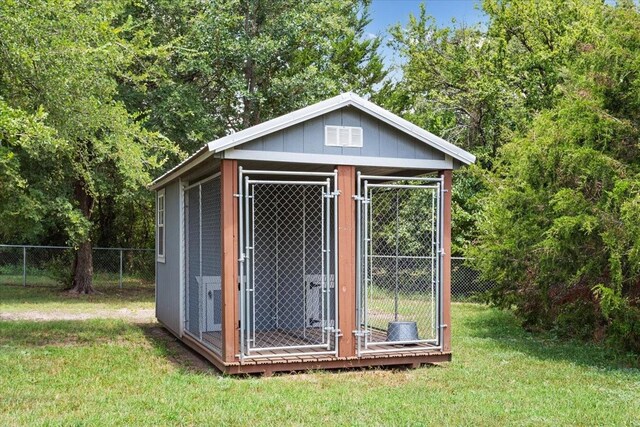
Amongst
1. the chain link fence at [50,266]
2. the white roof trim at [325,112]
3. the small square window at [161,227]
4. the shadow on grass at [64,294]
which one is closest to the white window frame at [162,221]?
the small square window at [161,227]

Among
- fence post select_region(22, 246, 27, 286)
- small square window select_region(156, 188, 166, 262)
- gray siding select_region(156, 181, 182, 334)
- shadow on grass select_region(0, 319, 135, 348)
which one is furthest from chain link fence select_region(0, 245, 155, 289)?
gray siding select_region(156, 181, 182, 334)

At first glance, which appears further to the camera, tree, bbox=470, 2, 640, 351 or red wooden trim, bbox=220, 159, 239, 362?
tree, bbox=470, 2, 640, 351

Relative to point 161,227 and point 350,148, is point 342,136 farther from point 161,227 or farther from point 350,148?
point 161,227

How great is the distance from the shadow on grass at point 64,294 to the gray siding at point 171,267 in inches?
227

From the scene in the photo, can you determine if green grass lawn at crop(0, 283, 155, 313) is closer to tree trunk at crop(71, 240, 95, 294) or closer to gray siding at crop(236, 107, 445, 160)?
tree trunk at crop(71, 240, 95, 294)

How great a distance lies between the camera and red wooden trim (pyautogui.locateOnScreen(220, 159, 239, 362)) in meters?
6.65

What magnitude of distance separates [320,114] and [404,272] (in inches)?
353

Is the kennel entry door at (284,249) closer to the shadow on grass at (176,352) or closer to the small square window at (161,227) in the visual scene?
the shadow on grass at (176,352)

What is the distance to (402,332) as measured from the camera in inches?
299

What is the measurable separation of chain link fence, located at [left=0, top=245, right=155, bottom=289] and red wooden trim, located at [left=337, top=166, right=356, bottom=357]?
11988mm

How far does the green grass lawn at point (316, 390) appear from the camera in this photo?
17.0ft

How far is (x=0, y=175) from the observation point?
39.0 feet

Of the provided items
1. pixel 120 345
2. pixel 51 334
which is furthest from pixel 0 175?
pixel 120 345

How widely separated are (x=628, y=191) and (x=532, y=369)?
7.52 feet
